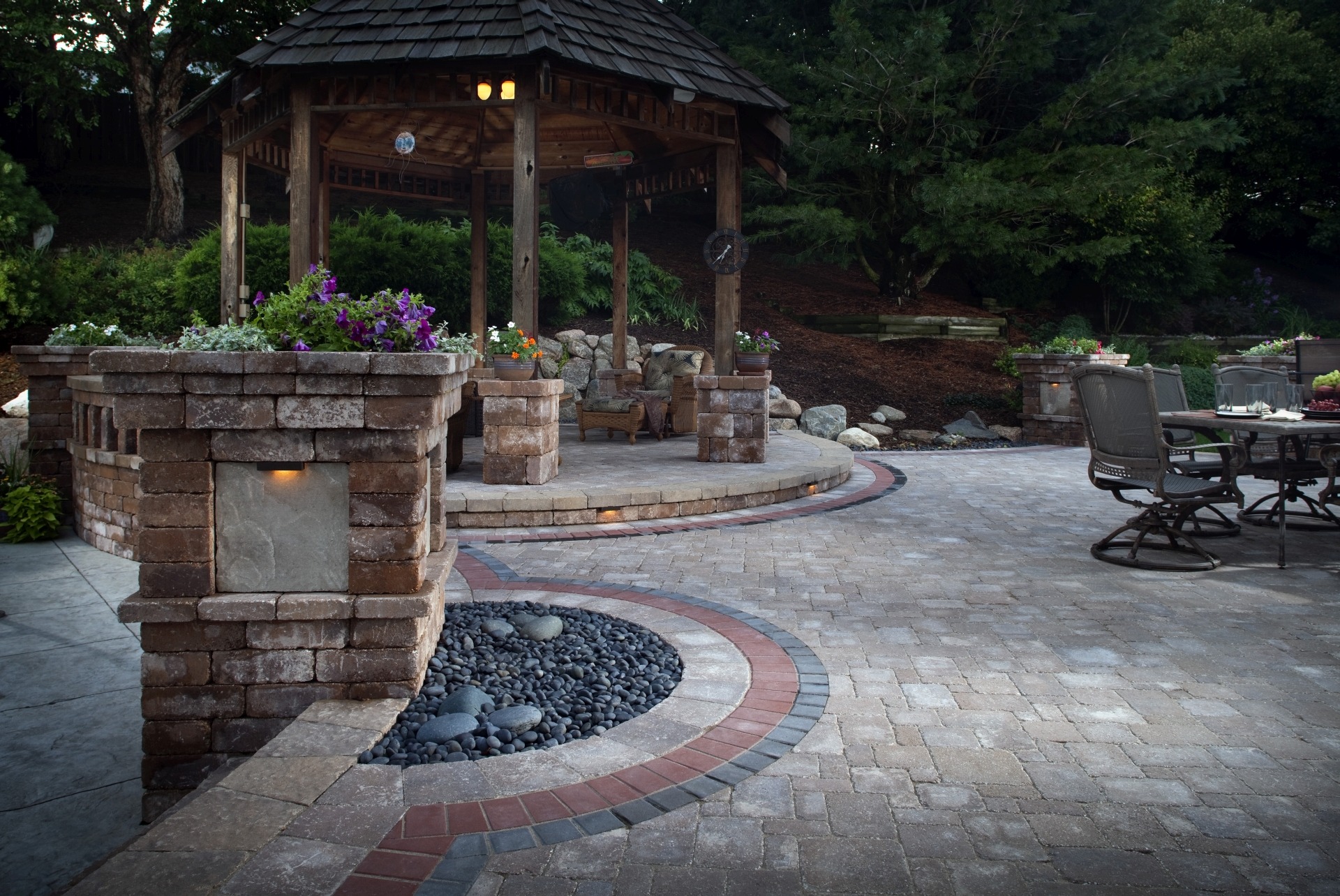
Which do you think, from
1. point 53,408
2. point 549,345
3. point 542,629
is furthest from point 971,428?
point 53,408

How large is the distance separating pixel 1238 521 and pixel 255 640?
22.8 ft

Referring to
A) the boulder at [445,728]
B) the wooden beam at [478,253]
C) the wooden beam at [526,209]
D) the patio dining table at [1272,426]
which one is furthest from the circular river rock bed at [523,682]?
the wooden beam at [478,253]

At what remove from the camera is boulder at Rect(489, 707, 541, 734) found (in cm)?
310

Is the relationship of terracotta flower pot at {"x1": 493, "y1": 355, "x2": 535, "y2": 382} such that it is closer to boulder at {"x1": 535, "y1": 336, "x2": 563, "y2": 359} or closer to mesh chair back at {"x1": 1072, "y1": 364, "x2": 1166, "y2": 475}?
mesh chair back at {"x1": 1072, "y1": 364, "x2": 1166, "y2": 475}

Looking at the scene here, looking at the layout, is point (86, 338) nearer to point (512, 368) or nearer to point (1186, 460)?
point (512, 368)

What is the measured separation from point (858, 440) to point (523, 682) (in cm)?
981

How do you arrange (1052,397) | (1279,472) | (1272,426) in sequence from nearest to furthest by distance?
(1272,426) < (1279,472) < (1052,397)

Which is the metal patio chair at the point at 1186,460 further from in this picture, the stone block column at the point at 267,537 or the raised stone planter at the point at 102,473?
the raised stone planter at the point at 102,473

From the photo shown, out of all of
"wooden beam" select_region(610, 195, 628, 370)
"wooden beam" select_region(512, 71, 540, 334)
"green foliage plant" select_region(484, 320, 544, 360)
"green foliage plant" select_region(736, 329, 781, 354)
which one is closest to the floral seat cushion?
"wooden beam" select_region(610, 195, 628, 370)

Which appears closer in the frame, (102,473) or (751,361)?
(102,473)

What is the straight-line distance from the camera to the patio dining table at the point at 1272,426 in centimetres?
547

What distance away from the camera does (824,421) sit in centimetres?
1341

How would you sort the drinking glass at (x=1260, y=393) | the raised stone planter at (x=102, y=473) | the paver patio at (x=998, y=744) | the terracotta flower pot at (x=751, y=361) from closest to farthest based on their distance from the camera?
the paver patio at (x=998, y=744) → the raised stone planter at (x=102, y=473) → the drinking glass at (x=1260, y=393) → the terracotta flower pot at (x=751, y=361)

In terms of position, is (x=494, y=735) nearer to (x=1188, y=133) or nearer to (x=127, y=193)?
(x=1188, y=133)
